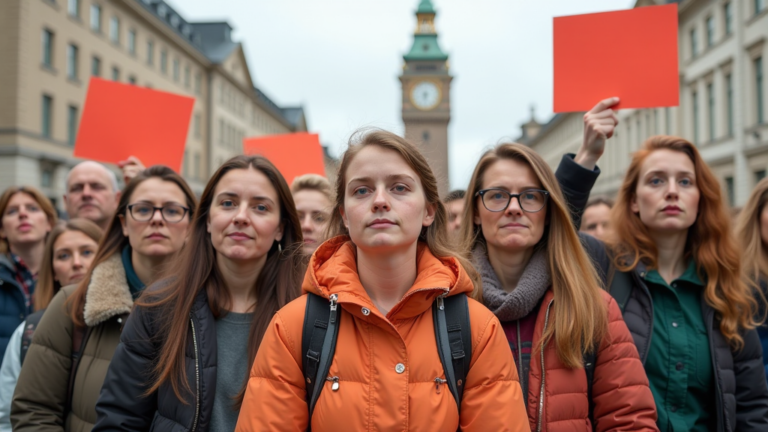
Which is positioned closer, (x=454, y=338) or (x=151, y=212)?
(x=454, y=338)

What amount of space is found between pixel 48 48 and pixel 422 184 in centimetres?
2902

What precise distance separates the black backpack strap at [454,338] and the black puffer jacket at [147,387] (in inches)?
39.4

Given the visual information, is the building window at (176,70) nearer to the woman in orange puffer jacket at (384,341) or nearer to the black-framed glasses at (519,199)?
the black-framed glasses at (519,199)

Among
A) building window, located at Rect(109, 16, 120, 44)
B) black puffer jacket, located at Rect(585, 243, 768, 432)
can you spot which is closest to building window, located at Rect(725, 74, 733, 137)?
black puffer jacket, located at Rect(585, 243, 768, 432)

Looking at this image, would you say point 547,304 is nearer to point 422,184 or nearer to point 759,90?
point 422,184

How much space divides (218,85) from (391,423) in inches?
1970

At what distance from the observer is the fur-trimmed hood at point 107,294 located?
296 centimetres

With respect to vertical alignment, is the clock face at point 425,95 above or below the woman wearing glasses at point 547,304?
above

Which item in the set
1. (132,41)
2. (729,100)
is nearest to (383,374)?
(729,100)

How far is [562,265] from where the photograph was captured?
8.98ft

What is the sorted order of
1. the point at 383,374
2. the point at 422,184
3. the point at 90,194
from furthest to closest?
the point at 90,194, the point at 422,184, the point at 383,374

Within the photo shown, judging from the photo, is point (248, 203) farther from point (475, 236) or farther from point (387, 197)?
point (475, 236)

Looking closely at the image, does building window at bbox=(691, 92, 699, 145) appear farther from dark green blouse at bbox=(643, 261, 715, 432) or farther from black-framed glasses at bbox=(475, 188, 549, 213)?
black-framed glasses at bbox=(475, 188, 549, 213)

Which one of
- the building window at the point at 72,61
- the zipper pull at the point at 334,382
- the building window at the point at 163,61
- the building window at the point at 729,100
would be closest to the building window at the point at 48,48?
the building window at the point at 72,61
